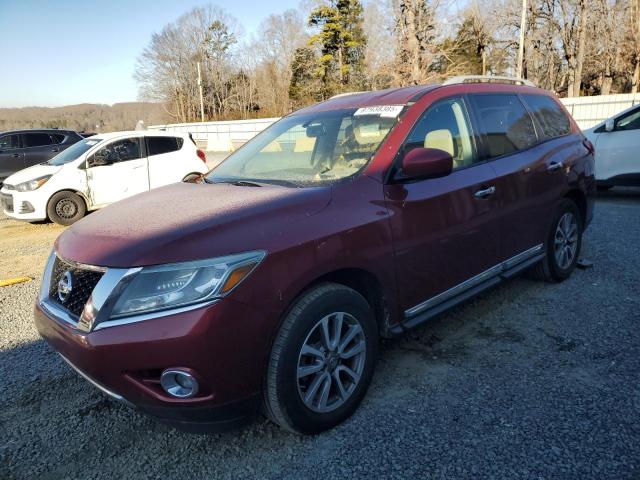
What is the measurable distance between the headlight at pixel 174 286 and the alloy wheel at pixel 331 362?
54 cm

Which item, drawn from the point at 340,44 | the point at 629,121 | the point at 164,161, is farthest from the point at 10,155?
the point at 340,44

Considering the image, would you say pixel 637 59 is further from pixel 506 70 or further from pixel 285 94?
pixel 285 94

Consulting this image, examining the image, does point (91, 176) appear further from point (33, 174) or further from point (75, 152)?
point (33, 174)

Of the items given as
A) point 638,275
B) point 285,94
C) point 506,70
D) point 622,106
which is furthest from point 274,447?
point 285,94

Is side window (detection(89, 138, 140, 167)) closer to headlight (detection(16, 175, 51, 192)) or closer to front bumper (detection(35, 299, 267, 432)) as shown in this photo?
headlight (detection(16, 175, 51, 192))

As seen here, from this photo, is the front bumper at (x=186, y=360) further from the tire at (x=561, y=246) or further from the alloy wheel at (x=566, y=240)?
the alloy wheel at (x=566, y=240)

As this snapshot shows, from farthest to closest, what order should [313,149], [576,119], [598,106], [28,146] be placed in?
[598,106] → [576,119] → [28,146] → [313,149]

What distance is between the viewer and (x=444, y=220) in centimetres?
306

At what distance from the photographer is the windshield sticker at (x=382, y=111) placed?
3.10 m

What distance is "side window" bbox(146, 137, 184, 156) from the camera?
30.8 feet

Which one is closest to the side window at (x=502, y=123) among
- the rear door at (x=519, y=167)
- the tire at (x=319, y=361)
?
the rear door at (x=519, y=167)

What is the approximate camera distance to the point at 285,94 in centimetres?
5462

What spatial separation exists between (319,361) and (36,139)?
45.2 feet

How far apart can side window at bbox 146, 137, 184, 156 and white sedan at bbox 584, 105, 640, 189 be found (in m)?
7.92
